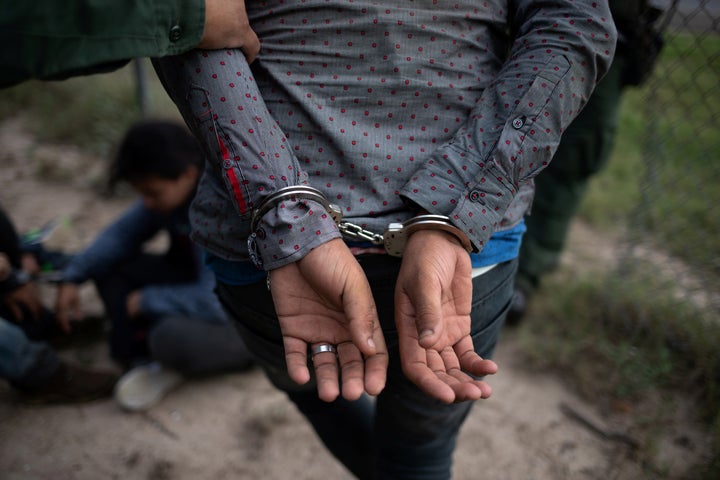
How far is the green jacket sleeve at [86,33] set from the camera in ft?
2.13

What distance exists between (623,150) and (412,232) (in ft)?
13.2

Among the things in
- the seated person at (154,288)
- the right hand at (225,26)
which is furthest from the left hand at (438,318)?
the seated person at (154,288)

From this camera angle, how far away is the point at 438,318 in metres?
0.82

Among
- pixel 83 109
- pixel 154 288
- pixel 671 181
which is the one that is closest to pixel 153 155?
pixel 154 288

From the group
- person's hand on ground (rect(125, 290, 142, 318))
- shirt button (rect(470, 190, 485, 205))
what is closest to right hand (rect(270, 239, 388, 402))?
shirt button (rect(470, 190, 485, 205))

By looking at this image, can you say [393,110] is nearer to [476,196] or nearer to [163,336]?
[476,196]

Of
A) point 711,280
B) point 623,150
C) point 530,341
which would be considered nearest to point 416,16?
point 530,341

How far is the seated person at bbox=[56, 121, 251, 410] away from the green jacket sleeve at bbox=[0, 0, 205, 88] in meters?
1.48

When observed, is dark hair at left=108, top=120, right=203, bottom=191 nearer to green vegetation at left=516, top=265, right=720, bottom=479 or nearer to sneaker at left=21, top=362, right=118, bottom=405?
sneaker at left=21, top=362, right=118, bottom=405

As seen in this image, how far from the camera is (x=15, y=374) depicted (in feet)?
6.48

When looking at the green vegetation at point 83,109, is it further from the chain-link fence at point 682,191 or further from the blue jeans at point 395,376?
the chain-link fence at point 682,191

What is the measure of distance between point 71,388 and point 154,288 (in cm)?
52

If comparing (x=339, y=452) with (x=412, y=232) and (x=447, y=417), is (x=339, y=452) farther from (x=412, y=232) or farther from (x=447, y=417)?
(x=412, y=232)

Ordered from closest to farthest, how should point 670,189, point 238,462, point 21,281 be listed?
point 238,462
point 21,281
point 670,189
